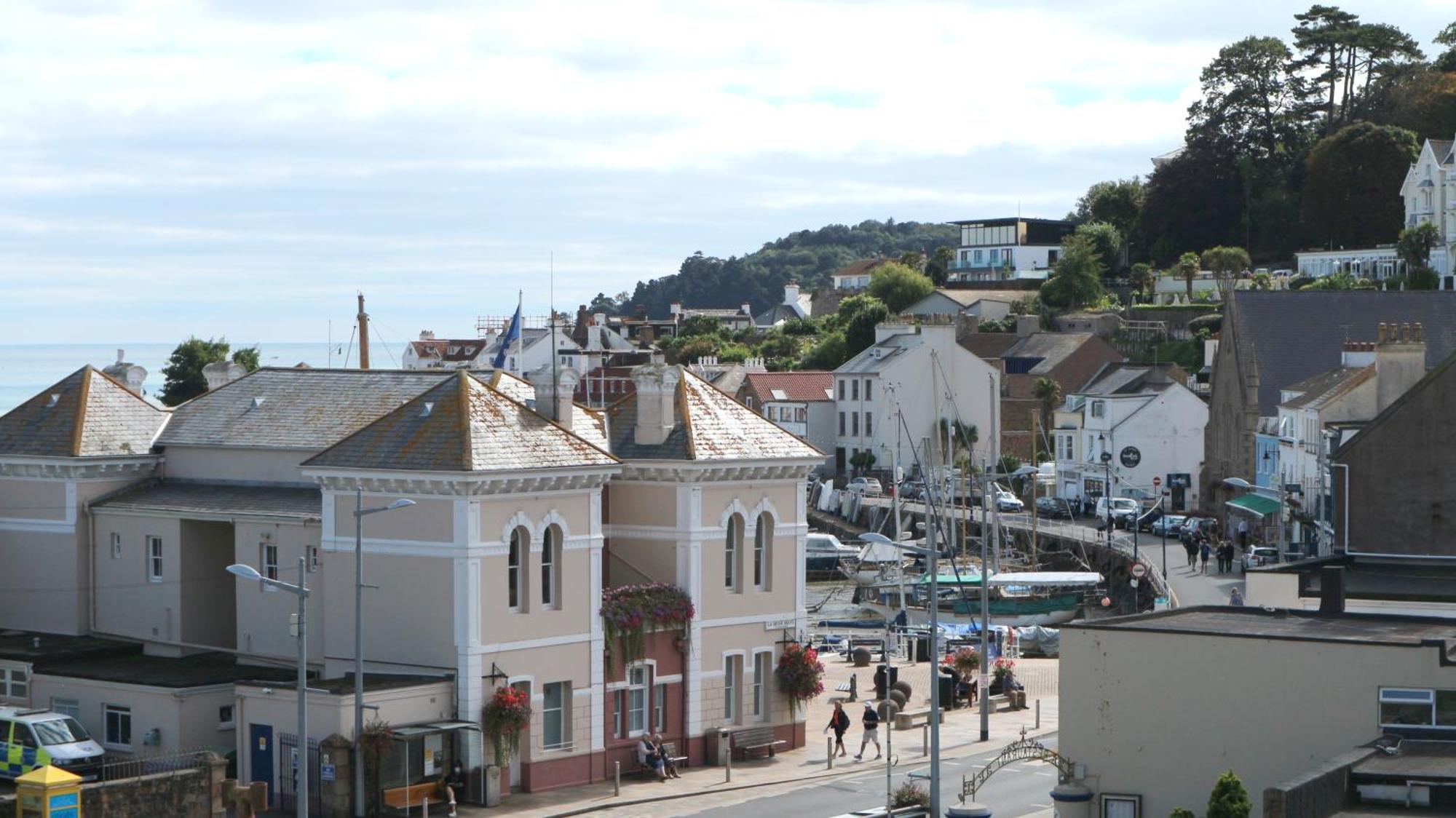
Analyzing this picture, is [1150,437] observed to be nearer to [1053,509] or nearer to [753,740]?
[1053,509]

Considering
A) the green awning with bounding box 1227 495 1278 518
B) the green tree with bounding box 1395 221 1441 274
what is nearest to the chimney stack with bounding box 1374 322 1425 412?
the green awning with bounding box 1227 495 1278 518

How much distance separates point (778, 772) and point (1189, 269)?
9207 cm

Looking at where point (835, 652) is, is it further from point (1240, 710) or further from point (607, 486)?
point (1240, 710)

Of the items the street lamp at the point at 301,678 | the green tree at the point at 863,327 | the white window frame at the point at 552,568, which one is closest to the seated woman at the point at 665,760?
the white window frame at the point at 552,568

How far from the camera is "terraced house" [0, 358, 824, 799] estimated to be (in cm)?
3991

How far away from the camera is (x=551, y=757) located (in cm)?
4122

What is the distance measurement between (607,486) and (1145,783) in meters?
16.0

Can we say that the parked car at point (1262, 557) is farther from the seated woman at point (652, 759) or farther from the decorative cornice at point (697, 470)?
the seated woman at point (652, 759)

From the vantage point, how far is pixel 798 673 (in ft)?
151

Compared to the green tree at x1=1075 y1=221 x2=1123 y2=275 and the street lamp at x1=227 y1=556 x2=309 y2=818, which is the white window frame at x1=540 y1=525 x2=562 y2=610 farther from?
the green tree at x1=1075 y1=221 x2=1123 y2=275

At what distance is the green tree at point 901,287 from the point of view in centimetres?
14775

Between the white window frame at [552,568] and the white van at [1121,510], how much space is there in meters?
51.1

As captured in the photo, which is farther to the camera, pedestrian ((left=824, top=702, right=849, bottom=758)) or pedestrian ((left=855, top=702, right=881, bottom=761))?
pedestrian ((left=824, top=702, right=849, bottom=758))

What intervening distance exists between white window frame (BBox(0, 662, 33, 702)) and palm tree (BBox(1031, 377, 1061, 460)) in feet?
254
